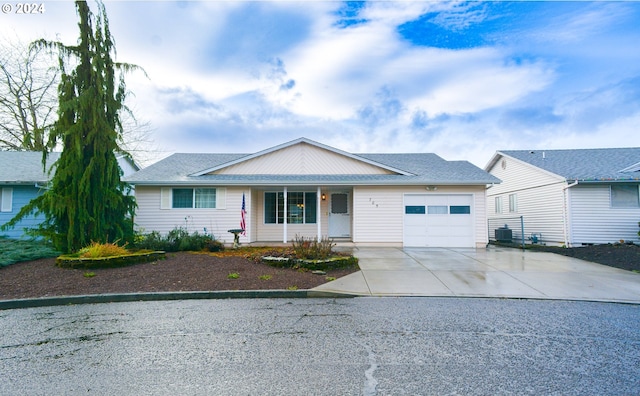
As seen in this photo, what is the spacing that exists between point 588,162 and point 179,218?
1955cm

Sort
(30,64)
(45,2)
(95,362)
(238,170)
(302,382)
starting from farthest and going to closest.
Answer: (30,64), (238,170), (45,2), (95,362), (302,382)

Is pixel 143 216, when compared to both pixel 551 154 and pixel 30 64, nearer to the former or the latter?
pixel 30 64

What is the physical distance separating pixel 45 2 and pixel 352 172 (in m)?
12.8

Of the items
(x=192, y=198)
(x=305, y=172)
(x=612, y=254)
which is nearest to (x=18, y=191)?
(x=192, y=198)

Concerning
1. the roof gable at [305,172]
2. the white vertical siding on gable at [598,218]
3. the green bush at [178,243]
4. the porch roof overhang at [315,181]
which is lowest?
the green bush at [178,243]

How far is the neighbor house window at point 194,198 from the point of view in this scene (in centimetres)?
1302

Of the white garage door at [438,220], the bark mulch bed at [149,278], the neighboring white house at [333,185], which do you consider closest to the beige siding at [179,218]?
the neighboring white house at [333,185]

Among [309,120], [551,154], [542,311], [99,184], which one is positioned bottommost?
[542,311]

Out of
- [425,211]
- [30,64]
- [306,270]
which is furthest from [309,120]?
[30,64]

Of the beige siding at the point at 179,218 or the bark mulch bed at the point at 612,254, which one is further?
the beige siding at the point at 179,218

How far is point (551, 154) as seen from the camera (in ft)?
56.3

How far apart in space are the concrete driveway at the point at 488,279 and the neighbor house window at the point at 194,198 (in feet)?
23.5

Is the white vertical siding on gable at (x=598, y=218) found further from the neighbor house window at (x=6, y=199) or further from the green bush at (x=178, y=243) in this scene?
the neighbor house window at (x=6, y=199)

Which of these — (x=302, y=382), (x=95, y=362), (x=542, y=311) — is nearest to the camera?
(x=302, y=382)
